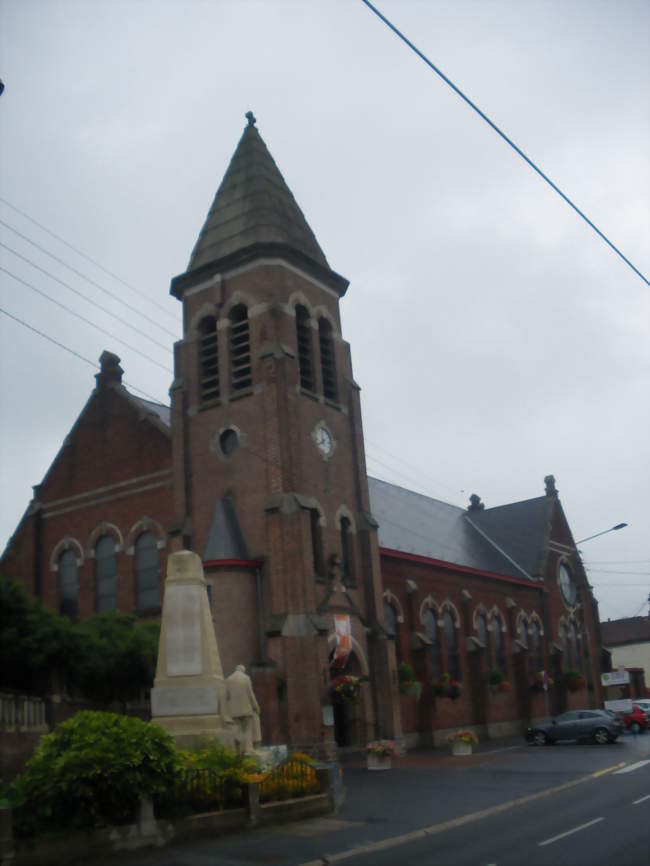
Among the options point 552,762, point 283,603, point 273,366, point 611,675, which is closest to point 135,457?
point 273,366

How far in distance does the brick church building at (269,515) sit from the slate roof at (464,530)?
0.68m

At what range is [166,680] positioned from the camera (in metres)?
17.4

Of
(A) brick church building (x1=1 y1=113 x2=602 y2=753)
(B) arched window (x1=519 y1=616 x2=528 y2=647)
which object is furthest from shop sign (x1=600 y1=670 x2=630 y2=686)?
(B) arched window (x1=519 y1=616 x2=528 y2=647)

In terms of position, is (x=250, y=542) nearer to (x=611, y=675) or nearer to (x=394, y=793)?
(x=394, y=793)

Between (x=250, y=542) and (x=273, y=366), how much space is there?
5903mm

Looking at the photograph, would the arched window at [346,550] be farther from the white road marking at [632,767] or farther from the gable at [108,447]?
the white road marking at [632,767]

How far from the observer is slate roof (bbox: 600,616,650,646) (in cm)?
8119

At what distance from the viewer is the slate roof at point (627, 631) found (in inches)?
3196

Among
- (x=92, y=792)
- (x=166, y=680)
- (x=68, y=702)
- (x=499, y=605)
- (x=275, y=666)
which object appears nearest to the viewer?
(x=92, y=792)

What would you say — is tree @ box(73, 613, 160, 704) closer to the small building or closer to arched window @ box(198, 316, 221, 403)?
arched window @ box(198, 316, 221, 403)

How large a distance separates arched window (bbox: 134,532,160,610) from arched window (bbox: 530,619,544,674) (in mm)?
22517

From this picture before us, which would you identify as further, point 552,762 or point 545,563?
point 545,563

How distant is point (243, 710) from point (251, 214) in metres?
21.4

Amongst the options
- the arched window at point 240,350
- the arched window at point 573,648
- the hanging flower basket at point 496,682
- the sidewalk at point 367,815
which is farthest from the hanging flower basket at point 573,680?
the arched window at point 240,350
